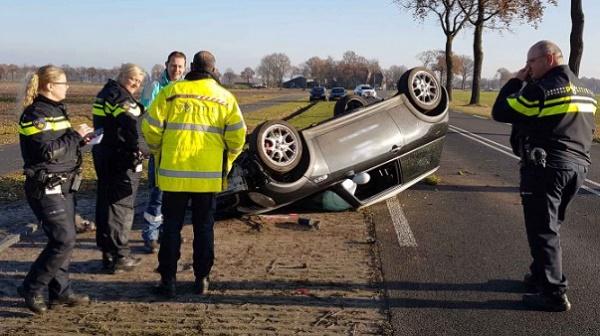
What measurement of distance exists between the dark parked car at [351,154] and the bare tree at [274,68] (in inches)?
5061

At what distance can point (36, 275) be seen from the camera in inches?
157

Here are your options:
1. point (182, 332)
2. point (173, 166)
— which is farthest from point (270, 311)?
point (173, 166)

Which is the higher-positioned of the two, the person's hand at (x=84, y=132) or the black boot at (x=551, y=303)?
the person's hand at (x=84, y=132)

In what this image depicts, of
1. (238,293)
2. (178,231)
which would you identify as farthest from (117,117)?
(238,293)

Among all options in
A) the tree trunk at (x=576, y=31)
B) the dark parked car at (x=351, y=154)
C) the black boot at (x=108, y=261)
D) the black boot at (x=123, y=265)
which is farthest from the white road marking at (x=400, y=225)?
the tree trunk at (x=576, y=31)

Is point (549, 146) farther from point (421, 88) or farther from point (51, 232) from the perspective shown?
point (51, 232)

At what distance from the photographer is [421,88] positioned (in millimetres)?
6949

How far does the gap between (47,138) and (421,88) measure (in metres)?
4.44

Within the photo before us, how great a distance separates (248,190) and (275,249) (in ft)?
2.14

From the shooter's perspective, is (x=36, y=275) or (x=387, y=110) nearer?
(x=36, y=275)

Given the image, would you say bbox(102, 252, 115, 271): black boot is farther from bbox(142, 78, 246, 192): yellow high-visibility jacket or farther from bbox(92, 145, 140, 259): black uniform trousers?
bbox(142, 78, 246, 192): yellow high-visibility jacket

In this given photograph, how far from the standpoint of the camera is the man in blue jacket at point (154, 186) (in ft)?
17.8

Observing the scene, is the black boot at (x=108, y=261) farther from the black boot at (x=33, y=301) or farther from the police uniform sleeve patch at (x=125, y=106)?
the police uniform sleeve patch at (x=125, y=106)

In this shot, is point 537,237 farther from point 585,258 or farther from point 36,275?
point 36,275
